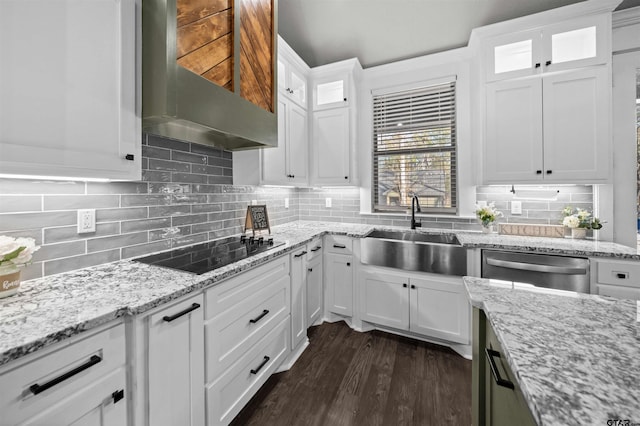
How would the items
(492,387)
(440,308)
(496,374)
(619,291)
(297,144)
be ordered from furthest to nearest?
1. (297,144)
2. (440,308)
3. (619,291)
4. (492,387)
5. (496,374)

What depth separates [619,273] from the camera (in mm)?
A: 1746

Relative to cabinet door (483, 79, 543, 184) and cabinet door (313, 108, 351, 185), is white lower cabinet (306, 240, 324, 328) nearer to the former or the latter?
cabinet door (313, 108, 351, 185)

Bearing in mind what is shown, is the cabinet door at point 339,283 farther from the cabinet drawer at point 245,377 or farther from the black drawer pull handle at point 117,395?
the black drawer pull handle at point 117,395

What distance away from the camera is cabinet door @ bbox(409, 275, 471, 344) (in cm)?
208

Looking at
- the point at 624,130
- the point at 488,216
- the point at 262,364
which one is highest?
the point at 624,130

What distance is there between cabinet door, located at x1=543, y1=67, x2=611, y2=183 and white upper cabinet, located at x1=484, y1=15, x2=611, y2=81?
11 cm

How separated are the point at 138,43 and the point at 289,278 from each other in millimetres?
1591

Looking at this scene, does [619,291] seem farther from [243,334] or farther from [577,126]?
[243,334]

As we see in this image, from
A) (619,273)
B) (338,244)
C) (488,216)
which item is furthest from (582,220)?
(338,244)

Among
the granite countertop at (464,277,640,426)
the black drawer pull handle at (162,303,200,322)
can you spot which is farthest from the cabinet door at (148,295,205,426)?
the granite countertop at (464,277,640,426)

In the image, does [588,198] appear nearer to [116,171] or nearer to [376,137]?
[376,137]

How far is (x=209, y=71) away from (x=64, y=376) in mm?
1371

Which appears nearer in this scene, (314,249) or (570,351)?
(570,351)

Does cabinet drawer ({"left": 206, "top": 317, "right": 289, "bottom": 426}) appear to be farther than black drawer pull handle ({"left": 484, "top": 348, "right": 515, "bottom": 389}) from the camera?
Yes
